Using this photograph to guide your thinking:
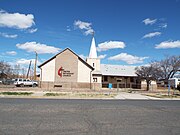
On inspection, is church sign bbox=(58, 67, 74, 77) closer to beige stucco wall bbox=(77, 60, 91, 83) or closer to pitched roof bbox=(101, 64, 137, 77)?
beige stucco wall bbox=(77, 60, 91, 83)

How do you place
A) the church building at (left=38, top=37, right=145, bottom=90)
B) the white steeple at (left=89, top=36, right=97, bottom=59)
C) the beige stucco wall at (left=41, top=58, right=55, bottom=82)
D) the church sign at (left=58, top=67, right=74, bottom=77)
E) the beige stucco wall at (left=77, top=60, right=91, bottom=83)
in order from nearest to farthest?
the church building at (left=38, top=37, right=145, bottom=90) → the beige stucco wall at (left=41, top=58, right=55, bottom=82) → the church sign at (left=58, top=67, right=74, bottom=77) → the beige stucco wall at (left=77, top=60, right=91, bottom=83) → the white steeple at (left=89, top=36, right=97, bottom=59)

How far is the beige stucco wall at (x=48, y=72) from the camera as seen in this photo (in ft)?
155

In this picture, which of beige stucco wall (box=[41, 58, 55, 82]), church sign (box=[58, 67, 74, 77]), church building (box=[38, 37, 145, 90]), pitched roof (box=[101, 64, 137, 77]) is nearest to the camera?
church building (box=[38, 37, 145, 90])

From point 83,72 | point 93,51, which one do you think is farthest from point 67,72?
point 93,51

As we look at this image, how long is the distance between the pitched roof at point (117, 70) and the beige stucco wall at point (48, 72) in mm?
13625

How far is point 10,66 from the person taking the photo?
88.9 metres

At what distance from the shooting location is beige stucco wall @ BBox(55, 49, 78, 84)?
4772 centimetres

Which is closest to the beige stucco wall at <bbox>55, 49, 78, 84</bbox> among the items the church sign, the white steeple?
the church sign

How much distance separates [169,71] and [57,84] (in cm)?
4090

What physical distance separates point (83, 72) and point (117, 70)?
13.5 meters

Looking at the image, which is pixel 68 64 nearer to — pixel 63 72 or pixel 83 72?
pixel 63 72

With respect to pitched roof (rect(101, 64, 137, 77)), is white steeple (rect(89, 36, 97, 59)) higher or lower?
higher

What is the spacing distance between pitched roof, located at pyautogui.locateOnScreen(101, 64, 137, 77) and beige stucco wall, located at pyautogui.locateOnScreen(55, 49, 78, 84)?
9.87 m

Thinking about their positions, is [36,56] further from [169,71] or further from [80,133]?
[80,133]
